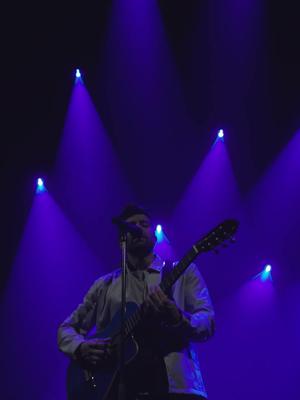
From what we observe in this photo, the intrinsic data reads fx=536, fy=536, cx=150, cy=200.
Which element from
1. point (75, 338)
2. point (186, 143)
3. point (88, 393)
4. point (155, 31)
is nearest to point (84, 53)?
point (155, 31)

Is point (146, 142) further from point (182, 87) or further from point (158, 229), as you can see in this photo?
point (158, 229)

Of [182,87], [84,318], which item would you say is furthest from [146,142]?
[84,318]

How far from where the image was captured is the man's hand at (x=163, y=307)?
2.76m

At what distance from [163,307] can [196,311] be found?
409mm

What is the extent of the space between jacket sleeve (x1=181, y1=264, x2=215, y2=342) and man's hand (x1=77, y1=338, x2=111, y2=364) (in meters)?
0.50

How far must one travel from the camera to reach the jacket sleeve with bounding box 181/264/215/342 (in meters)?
2.86

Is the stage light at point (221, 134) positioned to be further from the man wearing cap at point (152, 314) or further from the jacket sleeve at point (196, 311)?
the jacket sleeve at point (196, 311)

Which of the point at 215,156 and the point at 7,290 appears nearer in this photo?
the point at 7,290

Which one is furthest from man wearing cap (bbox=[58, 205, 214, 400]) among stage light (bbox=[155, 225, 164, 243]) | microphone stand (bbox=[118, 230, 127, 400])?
stage light (bbox=[155, 225, 164, 243])

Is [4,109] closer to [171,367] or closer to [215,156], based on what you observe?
[215,156]

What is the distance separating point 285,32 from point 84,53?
2.12m

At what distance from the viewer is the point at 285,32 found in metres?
5.60

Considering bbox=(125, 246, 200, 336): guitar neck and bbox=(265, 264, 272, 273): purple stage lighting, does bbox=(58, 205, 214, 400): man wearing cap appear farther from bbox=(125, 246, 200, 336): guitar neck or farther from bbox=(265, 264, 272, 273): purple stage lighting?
bbox=(265, 264, 272, 273): purple stage lighting

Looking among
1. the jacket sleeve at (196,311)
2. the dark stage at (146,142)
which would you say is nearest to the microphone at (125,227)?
the jacket sleeve at (196,311)
